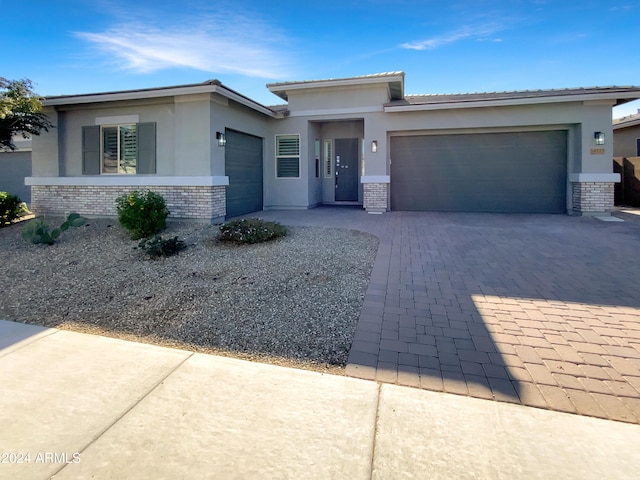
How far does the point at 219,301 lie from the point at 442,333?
108 inches

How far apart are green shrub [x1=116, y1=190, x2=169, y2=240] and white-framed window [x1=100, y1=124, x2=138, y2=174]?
2863mm

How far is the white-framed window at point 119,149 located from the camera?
11.1m

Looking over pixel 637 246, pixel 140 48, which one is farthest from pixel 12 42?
pixel 637 246

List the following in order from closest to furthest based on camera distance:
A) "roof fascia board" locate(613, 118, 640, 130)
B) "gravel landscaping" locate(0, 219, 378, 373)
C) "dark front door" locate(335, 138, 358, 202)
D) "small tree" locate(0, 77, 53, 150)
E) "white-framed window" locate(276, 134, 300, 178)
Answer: "gravel landscaping" locate(0, 219, 378, 373), "small tree" locate(0, 77, 53, 150), "white-framed window" locate(276, 134, 300, 178), "dark front door" locate(335, 138, 358, 202), "roof fascia board" locate(613, 118, 640, 130)

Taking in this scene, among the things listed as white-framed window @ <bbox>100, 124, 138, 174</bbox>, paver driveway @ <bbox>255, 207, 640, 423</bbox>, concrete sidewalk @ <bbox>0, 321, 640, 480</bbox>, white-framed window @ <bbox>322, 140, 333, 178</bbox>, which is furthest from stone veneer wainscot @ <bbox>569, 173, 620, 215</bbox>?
white-framed window @ <bbox>100, 124, 138, 174</bbox>

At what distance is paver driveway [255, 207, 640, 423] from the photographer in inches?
119

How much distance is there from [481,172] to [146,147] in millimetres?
10690

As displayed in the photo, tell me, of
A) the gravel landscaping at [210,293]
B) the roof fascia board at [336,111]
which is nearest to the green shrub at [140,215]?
the gravel landscaping at [210,293]

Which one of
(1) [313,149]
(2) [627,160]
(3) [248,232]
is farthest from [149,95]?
(2) [627,160]

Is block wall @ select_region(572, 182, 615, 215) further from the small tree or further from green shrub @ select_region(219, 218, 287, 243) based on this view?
the small tree

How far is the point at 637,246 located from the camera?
7.73 metres

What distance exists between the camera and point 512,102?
11.7 metres

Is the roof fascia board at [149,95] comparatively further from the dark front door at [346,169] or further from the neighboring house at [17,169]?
the neighboring house at [17,169]

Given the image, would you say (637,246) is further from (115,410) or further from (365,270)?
(115,410)
